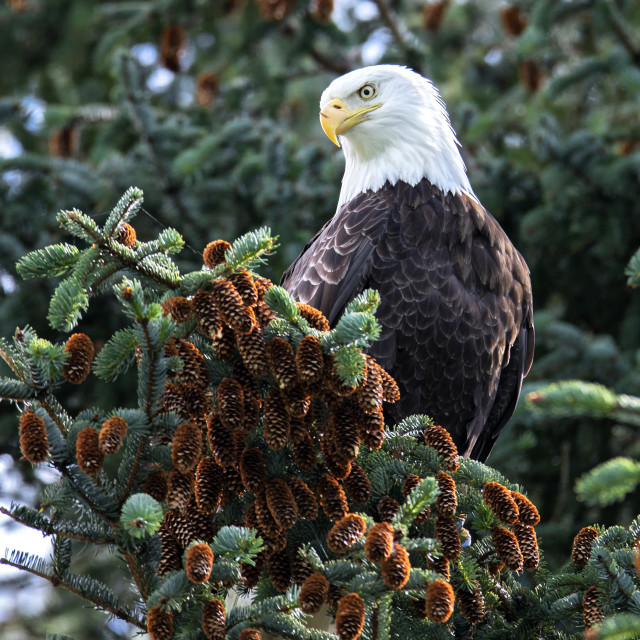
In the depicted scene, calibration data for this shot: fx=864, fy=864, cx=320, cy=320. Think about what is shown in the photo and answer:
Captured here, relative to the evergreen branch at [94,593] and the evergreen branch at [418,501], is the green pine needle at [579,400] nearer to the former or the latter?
the evergreen branch at [418,501]

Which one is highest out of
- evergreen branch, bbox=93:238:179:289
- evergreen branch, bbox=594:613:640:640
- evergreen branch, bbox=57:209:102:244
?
evergreen branch, bbox=57:209:102:244

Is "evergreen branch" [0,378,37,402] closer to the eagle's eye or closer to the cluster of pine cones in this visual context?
the cluster of pine cones

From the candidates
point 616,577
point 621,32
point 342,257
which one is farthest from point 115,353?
point 621,32

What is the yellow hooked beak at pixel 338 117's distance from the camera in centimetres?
406

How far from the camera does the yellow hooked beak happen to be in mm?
4059

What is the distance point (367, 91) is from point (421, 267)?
116 cm

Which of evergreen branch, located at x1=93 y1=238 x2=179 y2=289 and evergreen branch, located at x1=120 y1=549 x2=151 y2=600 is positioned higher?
evergreen branch, located at x1=93 y1=238 x2=179 y2=289

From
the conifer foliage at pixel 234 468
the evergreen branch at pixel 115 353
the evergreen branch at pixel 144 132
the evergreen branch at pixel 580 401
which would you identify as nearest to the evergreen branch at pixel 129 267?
the conifer foliage at pixel 234 468

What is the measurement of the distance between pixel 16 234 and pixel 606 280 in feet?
11.0

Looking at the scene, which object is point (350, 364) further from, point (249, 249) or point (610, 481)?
point (610, 481)

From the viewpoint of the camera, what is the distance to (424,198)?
3.82m

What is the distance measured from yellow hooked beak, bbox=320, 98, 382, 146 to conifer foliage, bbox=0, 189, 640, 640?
2107 millimetres

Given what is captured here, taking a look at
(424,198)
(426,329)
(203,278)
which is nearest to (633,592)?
(203,278)

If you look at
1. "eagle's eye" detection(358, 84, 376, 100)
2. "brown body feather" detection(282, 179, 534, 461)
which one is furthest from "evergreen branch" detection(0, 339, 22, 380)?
"eagle's eye" detection(358, 84, 376, 100)
